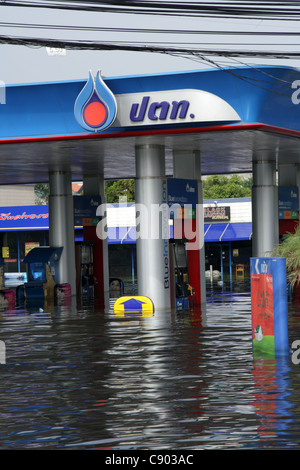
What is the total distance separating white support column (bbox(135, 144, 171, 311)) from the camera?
954 inches

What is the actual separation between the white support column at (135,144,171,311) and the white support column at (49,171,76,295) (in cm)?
884

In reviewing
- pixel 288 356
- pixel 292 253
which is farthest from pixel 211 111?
pixel 288 356

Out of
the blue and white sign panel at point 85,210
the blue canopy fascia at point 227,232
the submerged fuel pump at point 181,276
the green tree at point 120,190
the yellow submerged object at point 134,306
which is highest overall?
the green tree at point 120,190

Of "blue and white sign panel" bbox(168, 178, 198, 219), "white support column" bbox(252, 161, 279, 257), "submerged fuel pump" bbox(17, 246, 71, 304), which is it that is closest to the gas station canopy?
"blue and white sign panel" bbox(168, 178, 198, 219)

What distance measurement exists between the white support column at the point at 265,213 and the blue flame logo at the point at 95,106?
927 cm

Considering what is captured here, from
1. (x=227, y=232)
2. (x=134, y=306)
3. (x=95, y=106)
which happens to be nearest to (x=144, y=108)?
(x=95, y=106)

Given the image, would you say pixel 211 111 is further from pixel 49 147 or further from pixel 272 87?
pixel 49 147

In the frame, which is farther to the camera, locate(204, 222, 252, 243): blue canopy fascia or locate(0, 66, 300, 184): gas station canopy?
locate(204, 222, 252, 243): blue canopy fascia

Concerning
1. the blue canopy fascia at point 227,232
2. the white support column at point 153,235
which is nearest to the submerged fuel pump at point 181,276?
the white support column at point 153,235

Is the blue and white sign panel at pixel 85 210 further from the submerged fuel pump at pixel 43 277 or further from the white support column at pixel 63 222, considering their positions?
the submerged fuel pump at pixel 43 277

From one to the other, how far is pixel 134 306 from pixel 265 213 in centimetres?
750

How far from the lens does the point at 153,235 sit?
24.4 meters

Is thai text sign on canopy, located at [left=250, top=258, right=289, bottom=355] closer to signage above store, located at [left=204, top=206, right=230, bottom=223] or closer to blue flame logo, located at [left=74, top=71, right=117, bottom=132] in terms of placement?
blue flame logo, located at [left=74, top=71, right=117, bottom=132]

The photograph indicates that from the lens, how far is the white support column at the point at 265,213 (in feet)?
96.6
